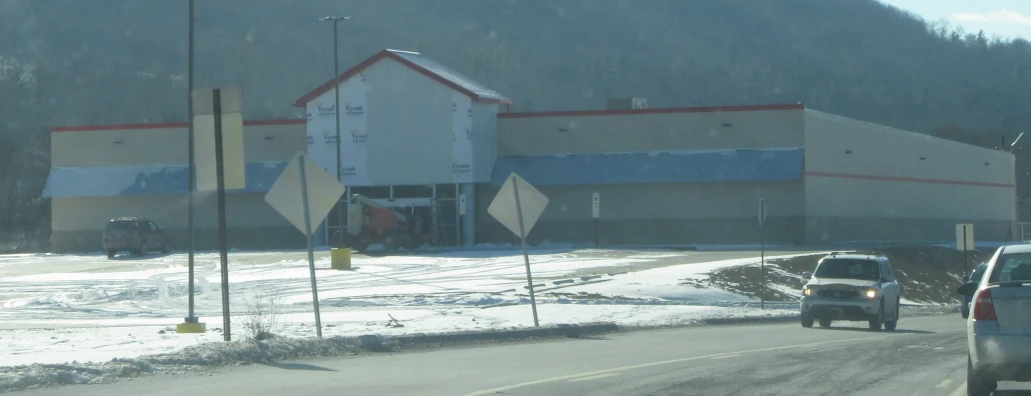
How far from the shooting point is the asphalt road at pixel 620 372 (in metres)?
12.2

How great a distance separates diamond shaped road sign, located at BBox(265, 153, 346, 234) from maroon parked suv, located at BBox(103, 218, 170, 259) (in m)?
35.4

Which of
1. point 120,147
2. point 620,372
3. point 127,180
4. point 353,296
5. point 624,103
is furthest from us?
point 624,103

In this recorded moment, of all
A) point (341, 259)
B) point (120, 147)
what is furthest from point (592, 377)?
point (120, 147)

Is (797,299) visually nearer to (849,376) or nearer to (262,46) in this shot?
(849,376)

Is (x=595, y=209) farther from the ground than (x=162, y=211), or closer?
closer

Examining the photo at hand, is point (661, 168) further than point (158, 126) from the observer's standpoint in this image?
No

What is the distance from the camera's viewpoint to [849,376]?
44.1 ft

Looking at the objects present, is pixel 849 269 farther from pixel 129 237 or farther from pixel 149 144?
pixel 149 144

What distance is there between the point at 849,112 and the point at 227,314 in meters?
170

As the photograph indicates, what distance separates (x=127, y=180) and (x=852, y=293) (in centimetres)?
4372

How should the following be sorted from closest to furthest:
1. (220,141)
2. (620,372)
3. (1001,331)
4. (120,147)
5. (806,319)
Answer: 1. (1001,331)
2. (620,372)
3. (220,141)
4. (806,319)
5. (120,147)

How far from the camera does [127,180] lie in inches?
2306

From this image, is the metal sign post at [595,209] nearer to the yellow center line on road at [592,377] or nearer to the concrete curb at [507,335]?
the concrete curb at [507,335]

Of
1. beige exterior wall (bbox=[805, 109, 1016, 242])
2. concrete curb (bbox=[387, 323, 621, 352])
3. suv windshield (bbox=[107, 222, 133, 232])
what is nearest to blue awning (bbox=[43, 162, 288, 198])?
suv windshield (bbox=[107, 222, 133, 232])
